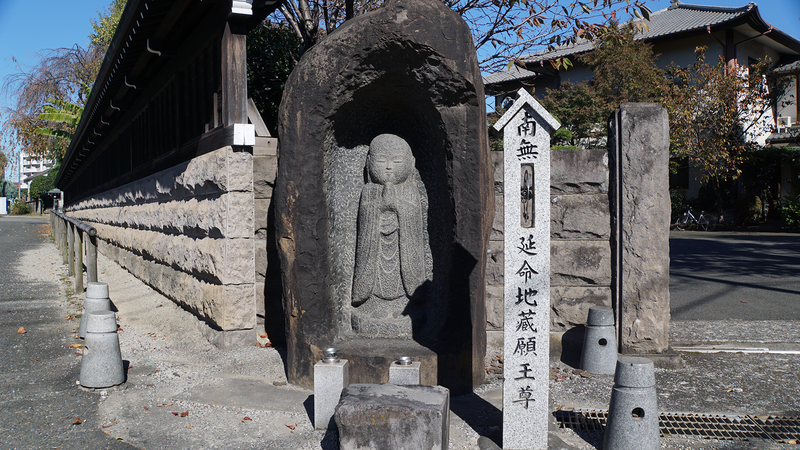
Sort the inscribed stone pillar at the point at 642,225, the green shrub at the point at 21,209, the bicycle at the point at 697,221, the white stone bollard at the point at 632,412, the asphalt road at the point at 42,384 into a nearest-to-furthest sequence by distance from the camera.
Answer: the white stone bollard at the point at 632,412
the asphalt road at the point at 42,384
the inscribed stone pillar at the point at 642,225
the bicycle at the point at 697,221
the green shrub at the point at 21,209

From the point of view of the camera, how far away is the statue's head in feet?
15.9

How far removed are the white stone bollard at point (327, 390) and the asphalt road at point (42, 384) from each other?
1.18 meters

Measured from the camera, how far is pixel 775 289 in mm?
8891

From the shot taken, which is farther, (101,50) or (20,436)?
(101,50)

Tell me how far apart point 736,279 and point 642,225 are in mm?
6298

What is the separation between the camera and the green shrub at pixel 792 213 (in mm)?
17906

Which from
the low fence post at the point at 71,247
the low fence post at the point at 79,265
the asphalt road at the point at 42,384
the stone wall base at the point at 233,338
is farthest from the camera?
the low fence post at the point at 71,247

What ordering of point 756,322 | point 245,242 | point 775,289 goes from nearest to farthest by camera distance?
1. point 245,242
2. point 756,322
3. point 775,289

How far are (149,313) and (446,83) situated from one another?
17.7 feet

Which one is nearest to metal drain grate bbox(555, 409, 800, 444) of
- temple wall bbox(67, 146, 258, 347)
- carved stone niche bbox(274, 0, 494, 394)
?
carved stone niche bbox(274, 0, 494, 394)

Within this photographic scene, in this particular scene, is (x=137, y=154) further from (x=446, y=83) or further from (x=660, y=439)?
(x=660, y=439)

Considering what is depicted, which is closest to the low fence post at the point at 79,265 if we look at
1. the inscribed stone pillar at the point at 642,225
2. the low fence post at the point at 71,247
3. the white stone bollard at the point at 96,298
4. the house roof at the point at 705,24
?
the low fence post at the point at 71,247

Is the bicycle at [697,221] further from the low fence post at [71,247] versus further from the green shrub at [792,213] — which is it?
the low fence post at [71,247]

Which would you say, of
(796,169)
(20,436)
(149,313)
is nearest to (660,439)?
(20,436)
